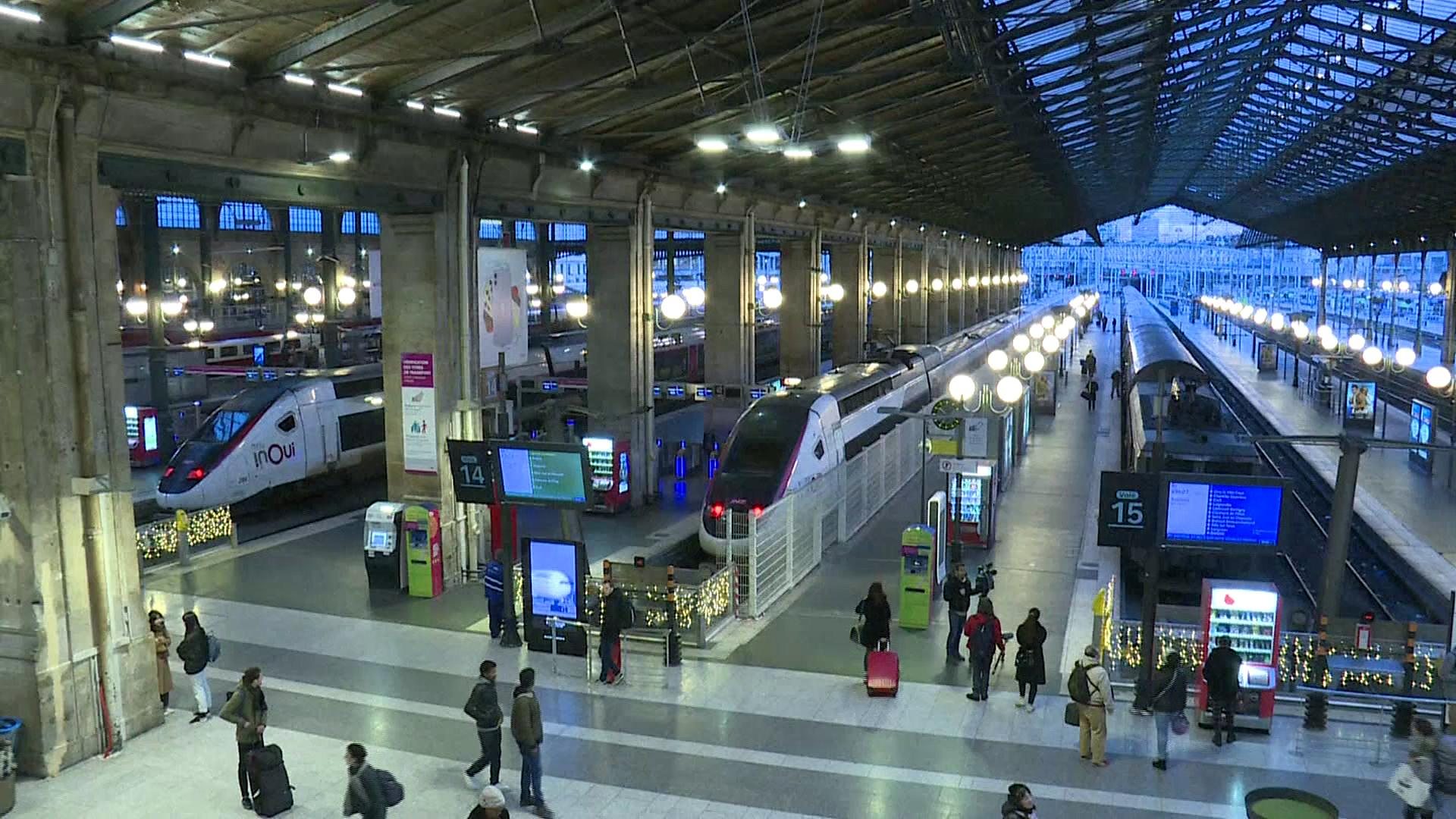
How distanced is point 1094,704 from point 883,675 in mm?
2706

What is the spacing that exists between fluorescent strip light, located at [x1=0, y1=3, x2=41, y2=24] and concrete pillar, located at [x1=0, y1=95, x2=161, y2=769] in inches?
27.3

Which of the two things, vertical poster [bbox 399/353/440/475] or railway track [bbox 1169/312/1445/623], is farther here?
railway track [bbox 1169/312/1445/623]

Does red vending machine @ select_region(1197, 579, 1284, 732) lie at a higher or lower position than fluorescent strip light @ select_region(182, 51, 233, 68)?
lower

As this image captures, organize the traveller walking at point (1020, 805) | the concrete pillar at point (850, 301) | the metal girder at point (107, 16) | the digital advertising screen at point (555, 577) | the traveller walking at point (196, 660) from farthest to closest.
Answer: the concrete pillar at point (850, 301), the digital advertising screen at point (555, 577), the traveller walking at point (196, 660), the metal girder at point (107, 16), the traveller walking at point (1020, 805)

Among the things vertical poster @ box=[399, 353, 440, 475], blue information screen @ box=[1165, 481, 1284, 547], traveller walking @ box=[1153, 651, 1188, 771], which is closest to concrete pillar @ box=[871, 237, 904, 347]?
vertical poster @ box=[399, 353, 440, 475]

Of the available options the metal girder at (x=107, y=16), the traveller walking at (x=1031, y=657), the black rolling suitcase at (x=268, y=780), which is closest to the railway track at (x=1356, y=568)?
the traveller walking at (x=1031, y=657)

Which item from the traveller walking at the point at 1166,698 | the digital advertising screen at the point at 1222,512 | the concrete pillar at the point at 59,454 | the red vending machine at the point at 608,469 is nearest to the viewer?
the traveller walking at the point at 1166,698

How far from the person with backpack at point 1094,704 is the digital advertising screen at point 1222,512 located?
2329 millimetres

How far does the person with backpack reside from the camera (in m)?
11.4

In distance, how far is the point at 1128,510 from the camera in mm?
12695

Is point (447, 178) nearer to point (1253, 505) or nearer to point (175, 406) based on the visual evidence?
point (1253, 505)

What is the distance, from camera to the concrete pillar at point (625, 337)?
79.5 feet

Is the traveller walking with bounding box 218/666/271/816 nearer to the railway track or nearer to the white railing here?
the white railing

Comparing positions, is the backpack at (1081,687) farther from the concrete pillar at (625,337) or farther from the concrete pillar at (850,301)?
the concrete pillar at (850,301)
